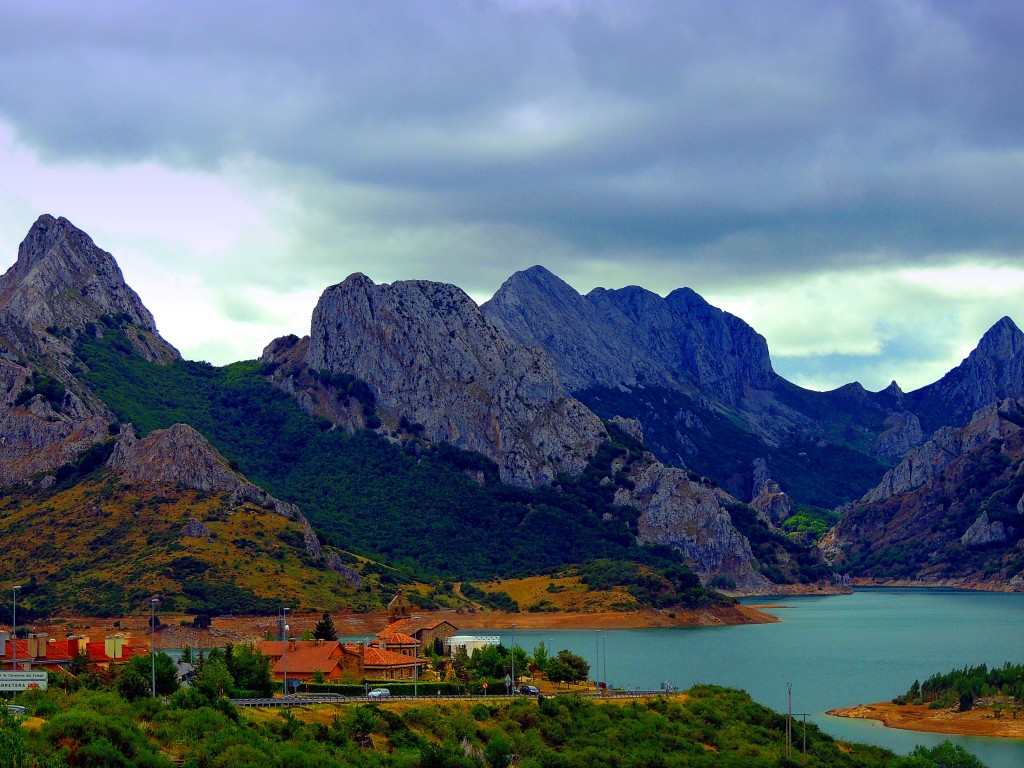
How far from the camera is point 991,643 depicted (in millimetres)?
185875

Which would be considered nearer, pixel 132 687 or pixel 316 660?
pixel 132 687

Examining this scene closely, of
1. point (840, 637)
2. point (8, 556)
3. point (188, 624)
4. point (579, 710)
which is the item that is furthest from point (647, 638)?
point (579, 710)

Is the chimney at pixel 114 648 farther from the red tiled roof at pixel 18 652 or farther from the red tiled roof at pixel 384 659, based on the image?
the red tiled roof at pixel 384 659

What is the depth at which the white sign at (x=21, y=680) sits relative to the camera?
239 ft

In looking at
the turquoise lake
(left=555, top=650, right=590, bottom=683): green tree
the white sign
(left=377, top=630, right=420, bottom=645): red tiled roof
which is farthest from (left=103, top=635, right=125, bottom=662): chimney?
the turquoise lake

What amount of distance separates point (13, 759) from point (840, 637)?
15606cm

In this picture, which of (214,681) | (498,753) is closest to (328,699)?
(214,681)

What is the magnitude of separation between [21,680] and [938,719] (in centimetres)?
7988

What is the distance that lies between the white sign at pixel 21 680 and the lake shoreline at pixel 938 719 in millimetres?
71770

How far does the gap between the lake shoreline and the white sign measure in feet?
235

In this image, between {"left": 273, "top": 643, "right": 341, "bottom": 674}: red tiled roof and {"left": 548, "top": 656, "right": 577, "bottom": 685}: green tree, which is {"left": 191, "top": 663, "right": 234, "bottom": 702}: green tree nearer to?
{"left": 273, "top": 643, "right": 341, "bottom": 674}: red tiled roof

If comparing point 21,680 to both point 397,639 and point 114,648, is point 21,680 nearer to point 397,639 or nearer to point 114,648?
point 114,648

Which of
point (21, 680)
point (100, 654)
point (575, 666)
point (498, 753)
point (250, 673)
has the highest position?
point (21, 680)

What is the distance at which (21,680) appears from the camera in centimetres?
7362
